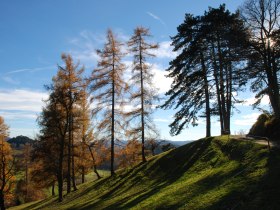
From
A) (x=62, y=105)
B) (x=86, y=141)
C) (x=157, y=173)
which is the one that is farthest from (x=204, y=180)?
(x=86, y=141)

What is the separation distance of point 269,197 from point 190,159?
13096 mm

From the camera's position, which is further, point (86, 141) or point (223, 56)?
point (86, 141)

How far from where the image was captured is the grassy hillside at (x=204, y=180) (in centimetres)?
1434

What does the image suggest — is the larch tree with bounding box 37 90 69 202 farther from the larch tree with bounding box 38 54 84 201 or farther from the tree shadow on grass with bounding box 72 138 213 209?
the tree shadow on grass with bounding box 72 138 213 209

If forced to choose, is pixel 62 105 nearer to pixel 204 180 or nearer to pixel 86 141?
pixel 86 141

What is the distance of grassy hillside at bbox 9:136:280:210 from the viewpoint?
14.3 m

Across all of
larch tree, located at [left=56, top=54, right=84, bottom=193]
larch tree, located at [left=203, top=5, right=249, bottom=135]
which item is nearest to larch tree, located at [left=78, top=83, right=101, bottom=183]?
larch tree, located at [left=56, top=54, right=84, bottom=193]

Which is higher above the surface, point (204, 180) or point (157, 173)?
point (204, 180)

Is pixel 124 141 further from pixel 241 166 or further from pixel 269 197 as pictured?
pixel 269 197

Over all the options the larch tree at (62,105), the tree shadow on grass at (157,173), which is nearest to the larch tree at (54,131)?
the larch tree at (62,105)

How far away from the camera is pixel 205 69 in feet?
105

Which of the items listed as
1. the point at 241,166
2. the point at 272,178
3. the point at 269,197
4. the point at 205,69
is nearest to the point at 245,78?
the point at 205,69

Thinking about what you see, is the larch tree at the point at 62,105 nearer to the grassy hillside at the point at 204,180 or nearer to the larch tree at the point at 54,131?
the larch tree at the point at 54,131

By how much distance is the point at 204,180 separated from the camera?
1892 cm
